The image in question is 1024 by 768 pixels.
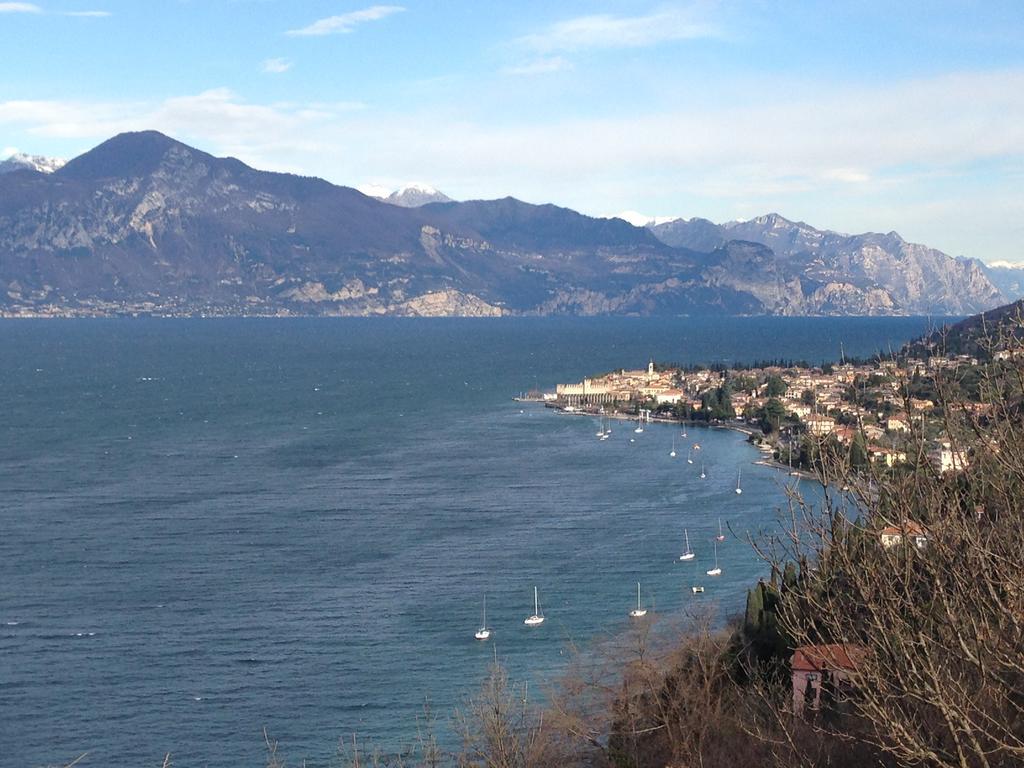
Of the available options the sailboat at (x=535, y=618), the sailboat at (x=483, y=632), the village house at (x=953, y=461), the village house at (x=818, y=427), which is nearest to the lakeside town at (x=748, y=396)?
the village house at (x=818, y=427)

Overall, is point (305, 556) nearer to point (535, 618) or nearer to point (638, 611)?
point (535, 618)

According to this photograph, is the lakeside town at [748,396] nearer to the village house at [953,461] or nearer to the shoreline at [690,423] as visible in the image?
the shoreline at [690,423]

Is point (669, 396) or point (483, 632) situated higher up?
point (669, 396)

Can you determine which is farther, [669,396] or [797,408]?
[669,396]

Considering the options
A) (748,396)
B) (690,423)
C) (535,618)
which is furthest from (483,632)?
(748,396)

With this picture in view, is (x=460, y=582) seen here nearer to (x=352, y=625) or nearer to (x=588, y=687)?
(x=352, y=625)

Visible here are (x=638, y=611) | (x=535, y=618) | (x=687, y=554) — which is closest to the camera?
(x=535, y=618)

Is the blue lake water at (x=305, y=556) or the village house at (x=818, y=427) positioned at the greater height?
the village house at (x=818, y=427)

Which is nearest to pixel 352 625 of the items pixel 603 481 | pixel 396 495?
pixel 396 495
